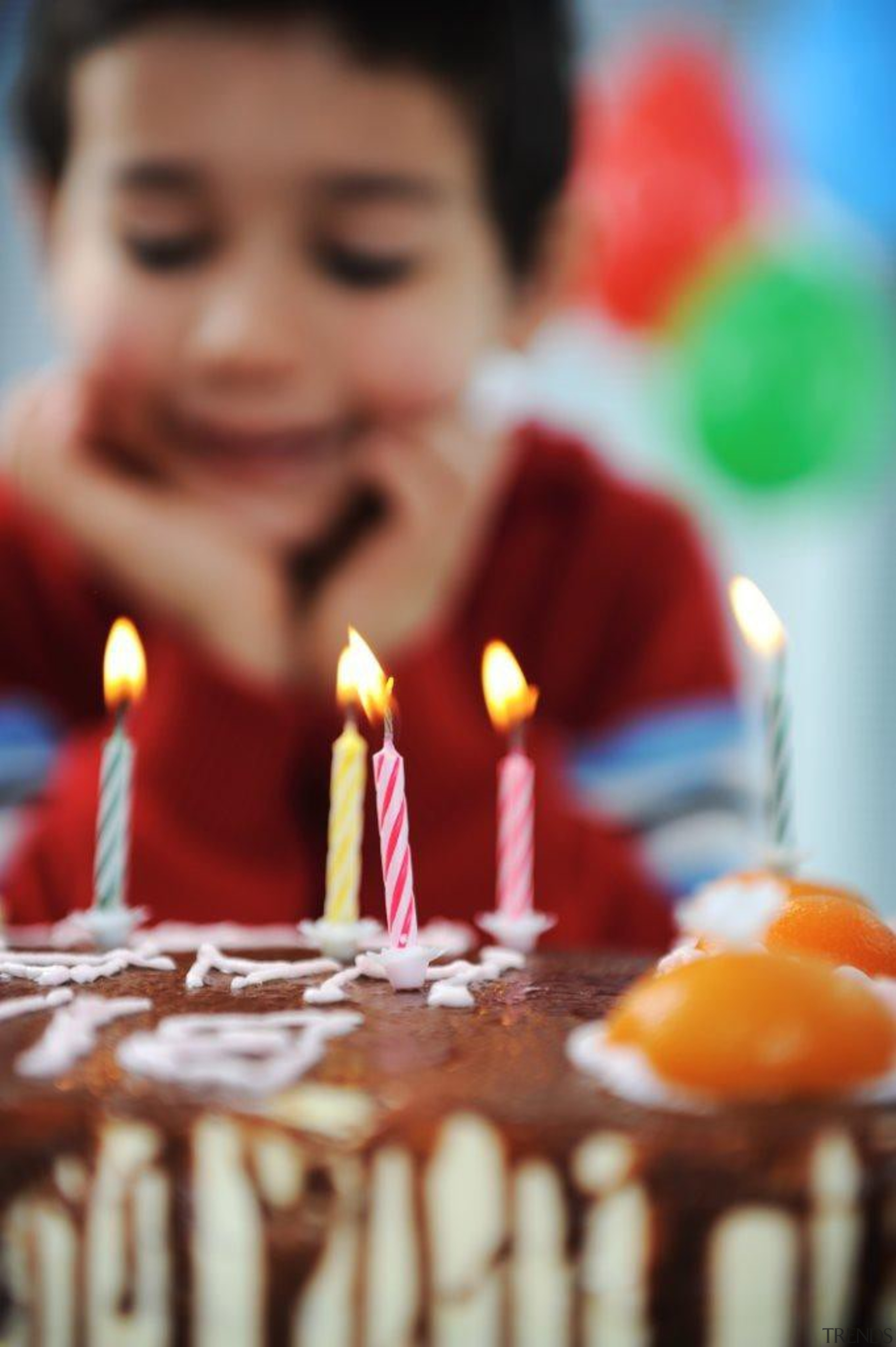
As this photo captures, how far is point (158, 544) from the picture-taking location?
6.21 ft

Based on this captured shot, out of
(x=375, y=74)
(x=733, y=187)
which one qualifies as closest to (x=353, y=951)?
(x=375, y=74)

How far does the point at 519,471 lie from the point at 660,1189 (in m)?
1.45

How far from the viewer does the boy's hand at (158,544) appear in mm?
1892

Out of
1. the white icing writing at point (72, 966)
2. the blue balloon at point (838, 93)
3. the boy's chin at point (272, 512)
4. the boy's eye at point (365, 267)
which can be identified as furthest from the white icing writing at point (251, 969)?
the blue balloon at point (838, 93)

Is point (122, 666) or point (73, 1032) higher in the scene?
point (122, 666)

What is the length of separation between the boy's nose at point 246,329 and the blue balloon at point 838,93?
1.25 meters

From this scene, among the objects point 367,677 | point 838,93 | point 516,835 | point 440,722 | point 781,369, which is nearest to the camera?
point 367,677

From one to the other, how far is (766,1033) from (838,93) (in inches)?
86.2

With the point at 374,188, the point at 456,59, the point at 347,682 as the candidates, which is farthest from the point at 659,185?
the point at 347,682

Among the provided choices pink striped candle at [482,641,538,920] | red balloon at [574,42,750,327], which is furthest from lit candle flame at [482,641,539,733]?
red balloon at [574,42,750,327]

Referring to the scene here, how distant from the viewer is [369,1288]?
850mm

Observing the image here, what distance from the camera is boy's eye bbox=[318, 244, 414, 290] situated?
184 cm

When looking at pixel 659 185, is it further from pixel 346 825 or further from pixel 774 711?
pixel 346 825

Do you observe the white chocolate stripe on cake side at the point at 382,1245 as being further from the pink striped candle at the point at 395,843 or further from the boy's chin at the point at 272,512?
the boy's chin at the point at 272,512
